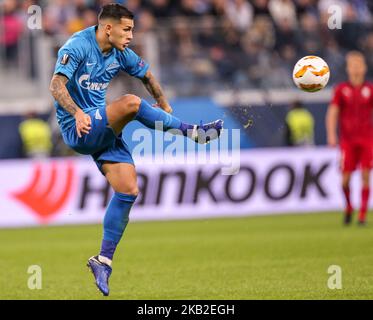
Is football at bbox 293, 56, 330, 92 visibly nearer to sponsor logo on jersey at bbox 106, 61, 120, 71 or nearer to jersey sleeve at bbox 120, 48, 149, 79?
jersey sleeve at bbox 120, 48, 149, 79

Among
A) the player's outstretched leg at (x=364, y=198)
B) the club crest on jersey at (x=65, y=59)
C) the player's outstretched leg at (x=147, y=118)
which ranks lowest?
the player's outstretched leg at (x=364, y=198)

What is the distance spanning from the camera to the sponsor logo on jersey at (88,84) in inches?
333

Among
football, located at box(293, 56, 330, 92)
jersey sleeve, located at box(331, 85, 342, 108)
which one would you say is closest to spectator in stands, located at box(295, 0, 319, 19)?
jersey sleeve, located at box(331, 85, 342, 108)

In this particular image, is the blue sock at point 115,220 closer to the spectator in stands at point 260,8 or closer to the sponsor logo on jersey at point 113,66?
the sponsor logo on jersey at point 113,66

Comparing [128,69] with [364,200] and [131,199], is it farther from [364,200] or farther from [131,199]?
[364,200]

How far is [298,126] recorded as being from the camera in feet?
67.6

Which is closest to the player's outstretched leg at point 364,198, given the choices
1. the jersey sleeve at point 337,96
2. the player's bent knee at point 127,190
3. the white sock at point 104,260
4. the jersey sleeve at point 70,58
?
the jersey sleeve at point 337,96

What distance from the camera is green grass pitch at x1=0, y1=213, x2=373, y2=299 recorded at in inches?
346

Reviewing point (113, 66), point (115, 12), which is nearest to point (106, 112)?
point (113, 66)

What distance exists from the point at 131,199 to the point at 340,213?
8.61 meters

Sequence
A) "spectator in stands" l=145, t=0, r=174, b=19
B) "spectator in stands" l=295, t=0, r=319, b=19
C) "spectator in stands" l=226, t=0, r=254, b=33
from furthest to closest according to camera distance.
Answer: "spectator in stands" l=295, t=0, r=319, b=19 → "spectator in stands" l=226, t=0, r=254, b=33 → "spectator in stands" l=145, t=0, r=174, b=19

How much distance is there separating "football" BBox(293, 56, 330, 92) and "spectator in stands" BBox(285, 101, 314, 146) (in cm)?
1125

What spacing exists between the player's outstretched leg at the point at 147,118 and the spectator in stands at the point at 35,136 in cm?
1143
